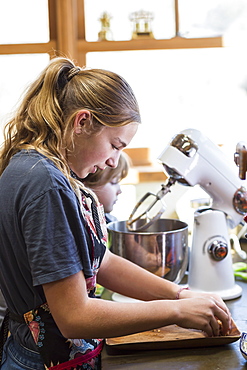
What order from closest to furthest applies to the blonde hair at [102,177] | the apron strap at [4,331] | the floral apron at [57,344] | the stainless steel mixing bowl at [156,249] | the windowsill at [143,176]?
1. the floral apron at [57,344]
2. the apron strap at [4,331]
3. the stainless steel mixing bowl at [156,249]
4. the blonde hair at [102,177]
5. the windowsill at [143,176]

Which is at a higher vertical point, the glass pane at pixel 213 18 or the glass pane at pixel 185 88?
the glass pane at pixel 213 18

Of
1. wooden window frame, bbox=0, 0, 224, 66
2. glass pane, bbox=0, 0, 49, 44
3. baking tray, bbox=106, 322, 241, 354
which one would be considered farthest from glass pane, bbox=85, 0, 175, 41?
baking tray, bbox=106, 322, 241, 354

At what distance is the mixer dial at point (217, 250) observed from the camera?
1463 millimetres

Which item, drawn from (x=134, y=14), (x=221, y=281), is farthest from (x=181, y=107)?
(x=221, y=281)

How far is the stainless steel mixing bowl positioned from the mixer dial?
80mm

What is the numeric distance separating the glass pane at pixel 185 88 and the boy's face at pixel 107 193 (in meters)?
0.69

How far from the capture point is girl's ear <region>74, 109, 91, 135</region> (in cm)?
111

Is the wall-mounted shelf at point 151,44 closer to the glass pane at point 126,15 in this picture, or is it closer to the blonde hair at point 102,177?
the glass pane at point 126,15

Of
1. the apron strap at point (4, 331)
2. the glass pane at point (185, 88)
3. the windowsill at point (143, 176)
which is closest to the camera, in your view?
the apron strap at point (4, 331)

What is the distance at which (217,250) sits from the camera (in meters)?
1.46

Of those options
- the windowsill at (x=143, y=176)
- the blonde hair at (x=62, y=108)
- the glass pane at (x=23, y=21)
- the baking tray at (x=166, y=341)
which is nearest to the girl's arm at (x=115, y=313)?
the baking tray at (x=166, y=341)

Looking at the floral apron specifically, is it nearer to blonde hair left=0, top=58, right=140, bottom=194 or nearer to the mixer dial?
Answer: blonde hair left=0, top=58, right=140, bottom=194

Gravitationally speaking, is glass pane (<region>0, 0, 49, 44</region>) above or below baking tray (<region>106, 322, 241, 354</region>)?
above

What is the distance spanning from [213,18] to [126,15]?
1.34 feet
